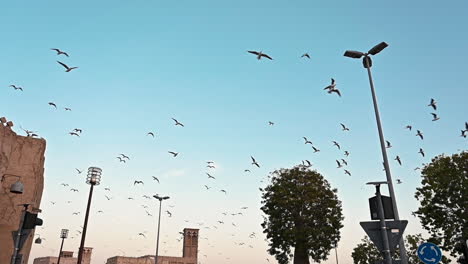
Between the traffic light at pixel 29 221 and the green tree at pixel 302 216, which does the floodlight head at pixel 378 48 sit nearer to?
the traffic light at pixel 29 221

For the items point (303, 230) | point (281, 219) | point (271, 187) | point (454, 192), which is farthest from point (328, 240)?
point (454, 192)

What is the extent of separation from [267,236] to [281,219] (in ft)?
9.98

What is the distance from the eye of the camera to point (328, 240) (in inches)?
1501

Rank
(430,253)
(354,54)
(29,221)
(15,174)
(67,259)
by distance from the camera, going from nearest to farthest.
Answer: (29,221) → (430,253) → (354,54) → (15,174) → (67,259)

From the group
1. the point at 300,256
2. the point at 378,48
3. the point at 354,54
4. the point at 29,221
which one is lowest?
the point at 29,221

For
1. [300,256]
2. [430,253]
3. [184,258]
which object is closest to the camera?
[430,253]

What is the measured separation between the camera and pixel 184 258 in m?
98.1

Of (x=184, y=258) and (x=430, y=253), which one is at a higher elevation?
(x=184, y=258)

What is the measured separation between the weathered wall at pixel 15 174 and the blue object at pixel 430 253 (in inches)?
966

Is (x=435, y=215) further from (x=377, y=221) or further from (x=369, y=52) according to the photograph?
(x=377, y=221)

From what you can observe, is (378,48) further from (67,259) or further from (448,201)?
(67,259)

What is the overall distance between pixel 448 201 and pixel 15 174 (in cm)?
3931

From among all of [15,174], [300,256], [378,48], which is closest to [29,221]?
[378,48]

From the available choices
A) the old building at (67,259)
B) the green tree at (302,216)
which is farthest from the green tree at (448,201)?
the old building at (67,259)
